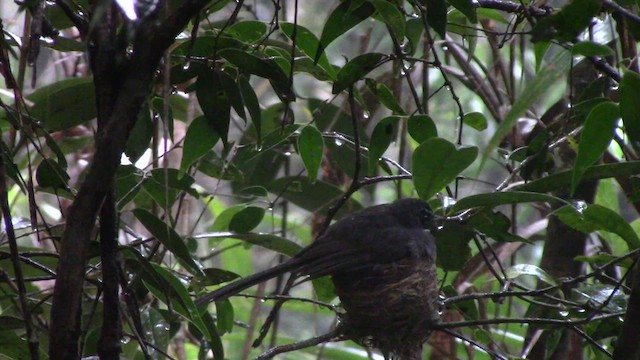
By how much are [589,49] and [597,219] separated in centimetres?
57

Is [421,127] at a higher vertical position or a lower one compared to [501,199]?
higher

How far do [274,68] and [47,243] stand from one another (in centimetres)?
215

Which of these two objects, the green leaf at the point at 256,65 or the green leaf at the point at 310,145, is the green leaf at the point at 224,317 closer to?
the green leaf at the point at 310,145

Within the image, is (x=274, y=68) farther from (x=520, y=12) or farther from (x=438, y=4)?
(x=520, y=12)

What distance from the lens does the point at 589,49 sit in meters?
1.72

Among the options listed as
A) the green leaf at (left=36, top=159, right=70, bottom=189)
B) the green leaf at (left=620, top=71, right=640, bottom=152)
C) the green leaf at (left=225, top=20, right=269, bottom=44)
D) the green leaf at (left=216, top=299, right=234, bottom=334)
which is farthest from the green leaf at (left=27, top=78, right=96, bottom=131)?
the green leaf at (left=620, top=71, right=640, bottom=152)

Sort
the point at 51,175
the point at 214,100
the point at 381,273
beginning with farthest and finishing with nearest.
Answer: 1. the point at 381,273
2. the point at 214,100
3. the point at 51,175

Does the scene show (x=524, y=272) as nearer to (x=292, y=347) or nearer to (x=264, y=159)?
(x=292, y=347)

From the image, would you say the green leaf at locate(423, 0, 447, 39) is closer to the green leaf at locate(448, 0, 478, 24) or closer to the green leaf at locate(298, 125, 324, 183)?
the green leaf at locate(448, 0, 478, 24)

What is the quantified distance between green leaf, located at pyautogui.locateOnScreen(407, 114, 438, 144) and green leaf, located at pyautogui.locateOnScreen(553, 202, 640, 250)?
420mm

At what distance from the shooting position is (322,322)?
24.6 feet


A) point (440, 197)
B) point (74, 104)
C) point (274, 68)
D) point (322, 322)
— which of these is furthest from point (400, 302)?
point (322, 322)

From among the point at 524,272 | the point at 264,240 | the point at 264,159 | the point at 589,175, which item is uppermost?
the point at 264,159

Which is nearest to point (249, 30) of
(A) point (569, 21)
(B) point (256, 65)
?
(B) point (256, 65)
